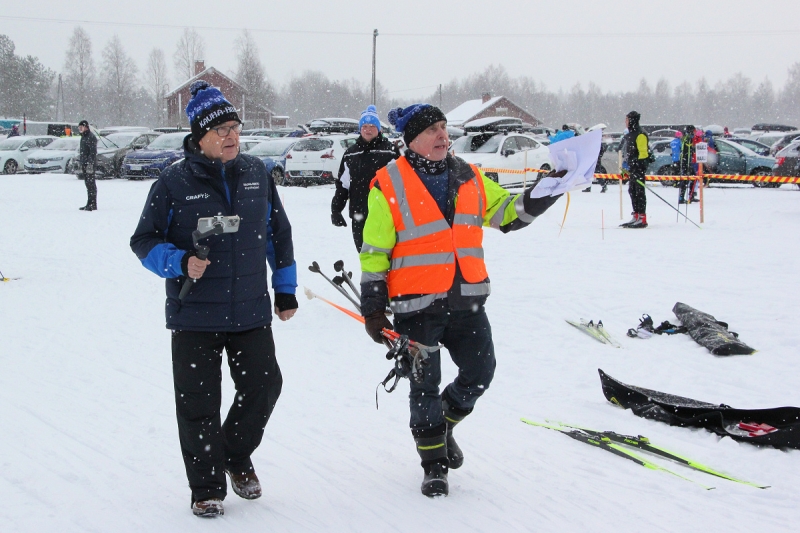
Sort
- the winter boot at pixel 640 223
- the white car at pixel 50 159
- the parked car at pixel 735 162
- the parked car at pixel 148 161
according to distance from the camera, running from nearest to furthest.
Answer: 1. the winter boot at pixel 640 223
2. the parked car at pixel 735 162
3. the parked car at pixel 148 161
4. the white car at pixel 50 159

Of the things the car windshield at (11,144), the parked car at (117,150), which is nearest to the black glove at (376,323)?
the parked car at (117,150)

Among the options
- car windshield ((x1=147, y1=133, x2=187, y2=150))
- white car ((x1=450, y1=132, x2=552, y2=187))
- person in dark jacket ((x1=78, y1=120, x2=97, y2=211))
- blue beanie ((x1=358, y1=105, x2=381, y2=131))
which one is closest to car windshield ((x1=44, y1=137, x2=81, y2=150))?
car windshield ((x1=147, y1=133, x2=187, y2=150))

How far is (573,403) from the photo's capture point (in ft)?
16.2

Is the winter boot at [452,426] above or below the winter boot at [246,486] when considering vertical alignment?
above

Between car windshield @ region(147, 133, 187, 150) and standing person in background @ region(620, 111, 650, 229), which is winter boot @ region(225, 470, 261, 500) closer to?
standing person in background @ region(620, 111, 650, 229)

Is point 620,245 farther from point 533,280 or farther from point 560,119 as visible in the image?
point 560,119

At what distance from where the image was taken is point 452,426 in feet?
12.0

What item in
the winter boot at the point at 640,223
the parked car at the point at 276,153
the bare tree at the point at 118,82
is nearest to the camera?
the winter boot at the point at 640,223

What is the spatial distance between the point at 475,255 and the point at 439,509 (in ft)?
3.86

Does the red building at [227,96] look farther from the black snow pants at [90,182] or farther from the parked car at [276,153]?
the black snow pants at [90,182]

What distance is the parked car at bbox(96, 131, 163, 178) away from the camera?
2355cm

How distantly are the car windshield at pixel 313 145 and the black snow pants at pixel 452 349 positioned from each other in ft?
57.6

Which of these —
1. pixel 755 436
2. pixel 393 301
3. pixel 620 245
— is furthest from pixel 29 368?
pixel 620 245

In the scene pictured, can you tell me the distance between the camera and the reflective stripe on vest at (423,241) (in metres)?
3.32
